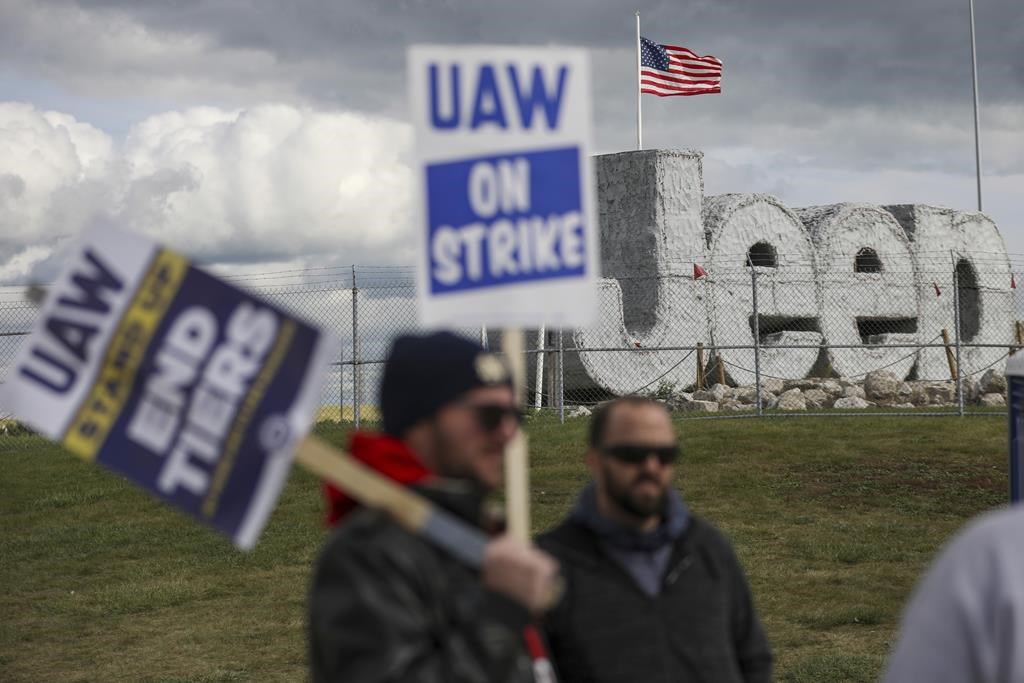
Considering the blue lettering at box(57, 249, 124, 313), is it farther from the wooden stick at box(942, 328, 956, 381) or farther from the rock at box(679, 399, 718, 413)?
the wooden stick at box(942, 328, 956, 381)

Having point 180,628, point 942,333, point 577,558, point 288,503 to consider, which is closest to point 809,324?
point 942,333

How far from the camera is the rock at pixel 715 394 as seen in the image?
2152 centimetres

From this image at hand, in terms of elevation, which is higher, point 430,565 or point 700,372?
point 700,372

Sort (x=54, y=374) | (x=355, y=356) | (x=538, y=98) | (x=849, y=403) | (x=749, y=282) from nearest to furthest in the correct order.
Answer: (x=54, y=374), (x=538, y=98), (x=355, y=356), (x=849, y=403), (x=749, y=282)

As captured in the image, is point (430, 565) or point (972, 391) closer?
point (430, 565)

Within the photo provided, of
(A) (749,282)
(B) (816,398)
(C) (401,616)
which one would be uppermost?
(A) (749,282)

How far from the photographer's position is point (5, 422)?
759 inches

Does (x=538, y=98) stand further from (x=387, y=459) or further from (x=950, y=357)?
(x=950, y=357)

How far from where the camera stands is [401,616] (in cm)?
219

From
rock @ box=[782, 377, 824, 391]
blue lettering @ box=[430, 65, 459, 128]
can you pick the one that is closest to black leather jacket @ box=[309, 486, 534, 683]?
blue lettering @ box=[430, 65, 459, 128]

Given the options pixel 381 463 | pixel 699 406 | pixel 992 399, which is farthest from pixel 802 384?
pixel 381 463

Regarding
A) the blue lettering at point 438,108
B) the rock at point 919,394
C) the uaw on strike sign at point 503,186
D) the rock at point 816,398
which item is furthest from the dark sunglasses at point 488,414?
the rock at point 919,394

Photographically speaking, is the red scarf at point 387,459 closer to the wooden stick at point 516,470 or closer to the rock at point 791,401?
the wooden stick at point 516,470

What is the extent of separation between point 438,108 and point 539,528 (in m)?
9.19
